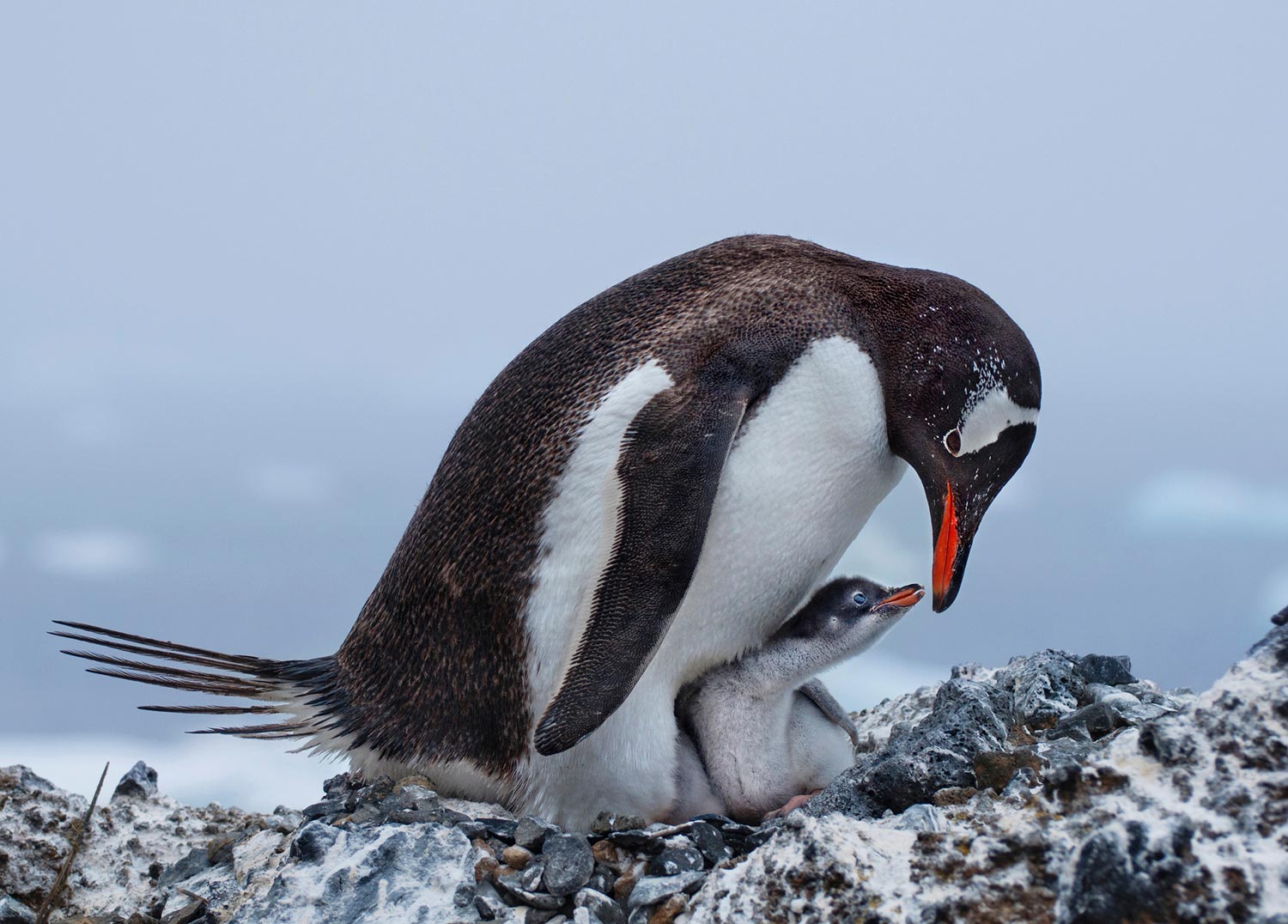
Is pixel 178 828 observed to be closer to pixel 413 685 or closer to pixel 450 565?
pixel 413 685

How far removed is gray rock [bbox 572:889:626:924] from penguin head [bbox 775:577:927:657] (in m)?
1.12

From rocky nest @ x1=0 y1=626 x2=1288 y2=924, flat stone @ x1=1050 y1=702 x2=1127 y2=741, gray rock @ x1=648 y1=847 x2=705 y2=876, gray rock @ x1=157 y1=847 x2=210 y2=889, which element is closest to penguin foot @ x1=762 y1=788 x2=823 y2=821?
rocky nest @ x1=0 y1=626 x2=1288 y2=924

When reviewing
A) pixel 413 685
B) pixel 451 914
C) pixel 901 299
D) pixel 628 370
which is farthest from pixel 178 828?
pixel 901 299

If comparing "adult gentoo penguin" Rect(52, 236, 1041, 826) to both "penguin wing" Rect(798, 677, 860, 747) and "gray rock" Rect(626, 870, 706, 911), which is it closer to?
"penguin wing" Rect(798, 677, 860, 747)

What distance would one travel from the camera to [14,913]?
347 cm

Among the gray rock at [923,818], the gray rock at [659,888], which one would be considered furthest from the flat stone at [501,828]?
the gray rock at [923,818]

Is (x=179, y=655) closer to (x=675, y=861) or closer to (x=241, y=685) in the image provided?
(x=241, y=685)

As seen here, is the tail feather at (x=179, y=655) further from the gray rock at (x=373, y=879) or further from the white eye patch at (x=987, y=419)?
the white eye patch at (x=987, y=419)

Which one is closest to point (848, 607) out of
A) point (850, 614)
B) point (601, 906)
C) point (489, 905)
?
point (850, 614)

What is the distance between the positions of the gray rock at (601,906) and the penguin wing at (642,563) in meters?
0.43

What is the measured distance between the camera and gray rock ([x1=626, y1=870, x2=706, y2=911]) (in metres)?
2.49

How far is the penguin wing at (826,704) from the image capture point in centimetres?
372

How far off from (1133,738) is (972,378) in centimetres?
139

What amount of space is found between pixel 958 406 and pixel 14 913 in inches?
118
